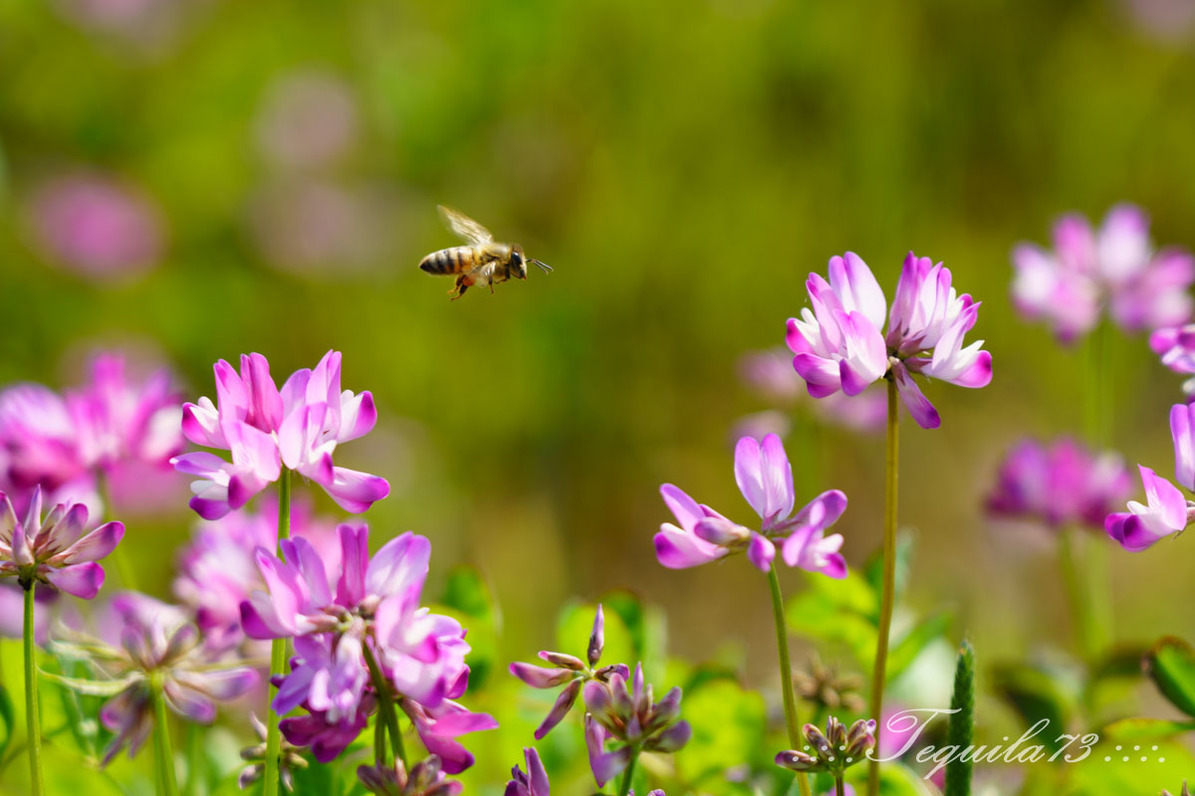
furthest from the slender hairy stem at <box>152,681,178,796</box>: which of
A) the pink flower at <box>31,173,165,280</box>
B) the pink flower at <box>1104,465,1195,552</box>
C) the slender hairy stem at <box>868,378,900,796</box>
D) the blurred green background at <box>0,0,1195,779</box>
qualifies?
the pink flower at <box>31,173,165,280</box>

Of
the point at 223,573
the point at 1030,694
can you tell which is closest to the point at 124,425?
the point at 223,573

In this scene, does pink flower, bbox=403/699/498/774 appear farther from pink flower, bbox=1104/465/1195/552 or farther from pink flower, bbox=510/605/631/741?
pink flower, bbox=1104/465/1195/552

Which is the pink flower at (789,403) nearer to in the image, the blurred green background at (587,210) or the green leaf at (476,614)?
the green leaf at (476,614)

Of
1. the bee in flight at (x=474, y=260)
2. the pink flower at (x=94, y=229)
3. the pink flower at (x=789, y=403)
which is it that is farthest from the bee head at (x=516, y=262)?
the pink flower at (x=94, y=229)

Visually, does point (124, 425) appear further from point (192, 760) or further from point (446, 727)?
point (446, 727)

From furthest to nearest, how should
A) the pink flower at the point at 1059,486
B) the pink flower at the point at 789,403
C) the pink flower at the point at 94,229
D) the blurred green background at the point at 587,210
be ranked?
the pink flower at the point at 94,229 → the blurred green background at the point at 587,210 → the pink flower at the point at 789,403 → the pink flower at the point at 1059,486

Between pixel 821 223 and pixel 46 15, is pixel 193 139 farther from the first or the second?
pixel 821 223
